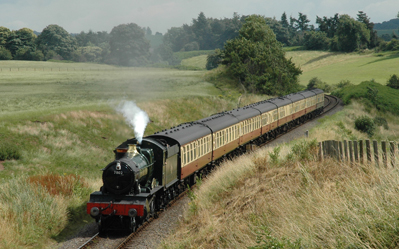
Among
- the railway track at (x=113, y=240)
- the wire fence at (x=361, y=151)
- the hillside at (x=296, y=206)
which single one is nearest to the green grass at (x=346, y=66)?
the hillside at (x=296, y=206)

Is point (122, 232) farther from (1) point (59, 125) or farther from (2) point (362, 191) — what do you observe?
(1) point (59, 125)

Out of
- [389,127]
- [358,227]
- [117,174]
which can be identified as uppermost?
[358,227]

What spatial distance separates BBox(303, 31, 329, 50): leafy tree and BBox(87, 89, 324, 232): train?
4350 inches

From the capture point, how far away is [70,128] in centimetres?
2922

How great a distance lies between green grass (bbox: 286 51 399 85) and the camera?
8244cm

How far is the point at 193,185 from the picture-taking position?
751 inches

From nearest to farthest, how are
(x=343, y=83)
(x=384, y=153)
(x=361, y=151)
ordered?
(x=384, y=153), (x=361, y=151), (x=343, y=83)

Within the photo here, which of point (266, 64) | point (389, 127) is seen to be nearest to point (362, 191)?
point (389, 127)

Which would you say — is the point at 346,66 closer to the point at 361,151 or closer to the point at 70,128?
the point at 70,128

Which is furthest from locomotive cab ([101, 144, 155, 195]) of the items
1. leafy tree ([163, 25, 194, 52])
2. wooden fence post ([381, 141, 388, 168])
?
leafy tree ([163, 25, 194, 52])

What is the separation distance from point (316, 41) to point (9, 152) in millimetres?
120841

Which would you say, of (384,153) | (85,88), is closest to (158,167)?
(384,153)

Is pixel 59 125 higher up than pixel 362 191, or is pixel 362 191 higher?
pixel 362 191

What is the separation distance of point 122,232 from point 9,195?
15.1 ft
